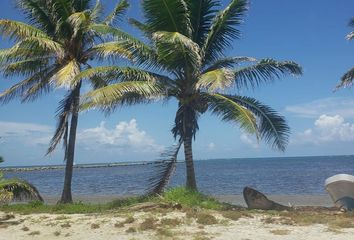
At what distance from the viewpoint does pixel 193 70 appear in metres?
16.4

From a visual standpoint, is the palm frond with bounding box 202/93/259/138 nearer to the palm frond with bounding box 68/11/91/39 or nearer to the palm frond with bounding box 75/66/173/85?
the palm frond with bounding box 75/66/173/85

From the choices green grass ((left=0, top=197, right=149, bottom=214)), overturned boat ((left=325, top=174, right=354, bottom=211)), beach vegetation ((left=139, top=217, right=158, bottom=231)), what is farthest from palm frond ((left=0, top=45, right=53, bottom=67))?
overturned boat ((left=325, top=174, right=354, bottom=211))

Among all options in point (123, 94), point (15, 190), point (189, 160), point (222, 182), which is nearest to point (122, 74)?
point (123, 94)

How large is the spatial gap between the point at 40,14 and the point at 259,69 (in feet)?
27.1

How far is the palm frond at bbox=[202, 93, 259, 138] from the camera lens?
47.4ft

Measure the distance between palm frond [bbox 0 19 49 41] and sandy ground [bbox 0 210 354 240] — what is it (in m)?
6.74

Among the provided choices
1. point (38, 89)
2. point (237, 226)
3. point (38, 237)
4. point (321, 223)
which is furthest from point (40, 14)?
point (321, 223)

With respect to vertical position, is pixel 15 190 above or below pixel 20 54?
below

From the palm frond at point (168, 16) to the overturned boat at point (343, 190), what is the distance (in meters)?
6.74

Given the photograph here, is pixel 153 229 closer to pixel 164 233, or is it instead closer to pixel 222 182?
pixel 164 233

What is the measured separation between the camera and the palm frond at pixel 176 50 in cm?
1491

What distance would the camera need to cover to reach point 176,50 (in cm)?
1565

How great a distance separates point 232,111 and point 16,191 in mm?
7073

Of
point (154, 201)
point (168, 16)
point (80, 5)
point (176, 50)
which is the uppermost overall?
point (80, 5)
